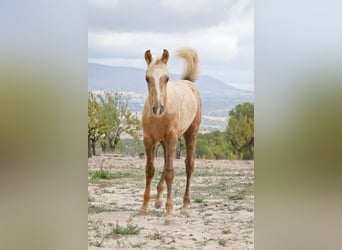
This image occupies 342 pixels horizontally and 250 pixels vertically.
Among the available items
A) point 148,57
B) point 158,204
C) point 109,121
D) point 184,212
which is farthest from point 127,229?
point 148,57

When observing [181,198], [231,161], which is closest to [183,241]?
[181,198]

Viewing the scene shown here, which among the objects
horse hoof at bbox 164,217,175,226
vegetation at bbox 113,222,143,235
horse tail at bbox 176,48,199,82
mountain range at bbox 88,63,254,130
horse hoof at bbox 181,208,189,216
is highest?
horse tail at bbox 176,48,199,82

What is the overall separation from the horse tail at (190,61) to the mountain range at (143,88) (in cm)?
5

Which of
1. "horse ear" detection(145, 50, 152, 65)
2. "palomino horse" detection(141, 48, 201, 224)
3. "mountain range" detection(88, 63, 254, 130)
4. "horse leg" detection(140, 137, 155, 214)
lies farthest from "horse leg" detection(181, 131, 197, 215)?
"horse ear" detection(145, 50, 152, 65)

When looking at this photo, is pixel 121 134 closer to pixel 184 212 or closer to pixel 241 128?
pixel 184 212

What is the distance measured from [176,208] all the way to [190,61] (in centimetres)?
101

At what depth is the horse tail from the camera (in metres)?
3.49

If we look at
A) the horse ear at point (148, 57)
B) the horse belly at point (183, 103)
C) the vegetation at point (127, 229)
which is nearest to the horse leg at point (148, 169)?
the vegetation at point (127, 229)

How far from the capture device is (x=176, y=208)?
3.53 m

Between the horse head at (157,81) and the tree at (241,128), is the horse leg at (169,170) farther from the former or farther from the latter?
the tree at (241,128)

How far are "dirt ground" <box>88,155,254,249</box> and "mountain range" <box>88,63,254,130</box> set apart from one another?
313mm

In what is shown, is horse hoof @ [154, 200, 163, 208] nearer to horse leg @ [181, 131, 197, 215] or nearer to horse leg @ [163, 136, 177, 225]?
horse leg @ [163, 136, 177, 225]
